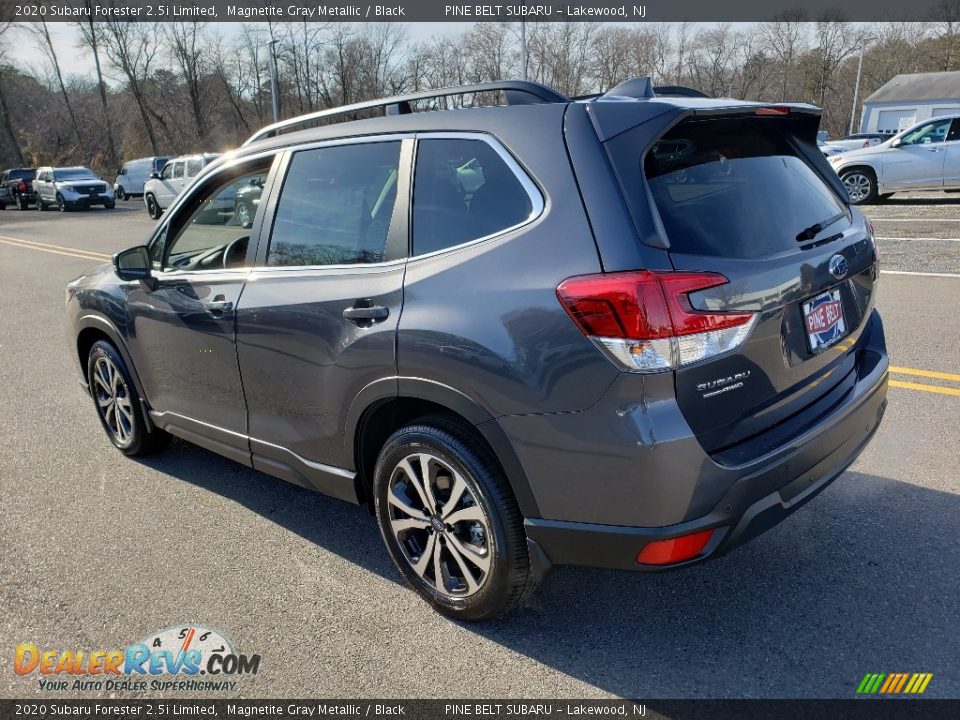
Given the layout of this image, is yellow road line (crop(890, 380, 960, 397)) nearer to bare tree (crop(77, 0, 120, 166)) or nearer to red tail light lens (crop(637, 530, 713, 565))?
red tail light lens (crop(637, 530, 713, 565))

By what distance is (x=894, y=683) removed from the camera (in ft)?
8.02

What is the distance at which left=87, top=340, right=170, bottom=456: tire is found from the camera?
4410 mm

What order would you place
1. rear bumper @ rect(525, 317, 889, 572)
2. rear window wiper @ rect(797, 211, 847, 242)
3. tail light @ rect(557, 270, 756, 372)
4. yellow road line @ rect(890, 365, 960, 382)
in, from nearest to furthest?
1. tail light @ rect(557, 270, 756, 372)
2. rear bumper @ rect(525, 317, 889, 572)
3. rear window wiper @ rect(797, 211, 847, 242)
4. yellow road line @ rect(890, 365, 960, 382)

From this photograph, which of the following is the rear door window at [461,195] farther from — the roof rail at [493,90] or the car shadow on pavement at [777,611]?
the car shadow on pavement at [777,611]

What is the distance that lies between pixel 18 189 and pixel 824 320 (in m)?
40.2

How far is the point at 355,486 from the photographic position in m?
3.11

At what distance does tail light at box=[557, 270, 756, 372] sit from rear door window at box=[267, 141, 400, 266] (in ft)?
3.19

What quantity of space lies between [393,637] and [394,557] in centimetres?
35

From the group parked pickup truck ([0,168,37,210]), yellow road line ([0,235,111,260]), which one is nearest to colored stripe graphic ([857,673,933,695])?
yellow road line ([0,235,111,260])

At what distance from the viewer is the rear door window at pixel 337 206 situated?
2990 millimetres

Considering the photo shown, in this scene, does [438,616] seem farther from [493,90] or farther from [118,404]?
[118,404]

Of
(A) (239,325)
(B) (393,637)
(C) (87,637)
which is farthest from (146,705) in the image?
(A) (239,325)

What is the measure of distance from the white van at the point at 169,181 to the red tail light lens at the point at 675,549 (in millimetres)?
25078

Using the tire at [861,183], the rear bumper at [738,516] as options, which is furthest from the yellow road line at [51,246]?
the tire at [861,183]
